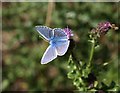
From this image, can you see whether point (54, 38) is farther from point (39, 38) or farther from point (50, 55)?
point (39, 38)

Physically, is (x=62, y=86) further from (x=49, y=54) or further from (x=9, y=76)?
(x=49, y=54)

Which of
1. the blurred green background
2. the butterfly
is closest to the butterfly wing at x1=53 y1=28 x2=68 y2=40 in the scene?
the butterfly

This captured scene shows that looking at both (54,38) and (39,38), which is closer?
(54,38)

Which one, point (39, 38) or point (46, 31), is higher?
point (46, 31)

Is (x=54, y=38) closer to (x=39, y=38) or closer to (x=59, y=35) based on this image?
(x=59, y=35)

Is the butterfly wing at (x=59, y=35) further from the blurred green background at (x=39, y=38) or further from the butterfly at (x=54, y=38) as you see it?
the blurred green background at (x=39, y=38)

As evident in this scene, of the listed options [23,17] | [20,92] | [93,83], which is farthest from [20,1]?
[93,83]

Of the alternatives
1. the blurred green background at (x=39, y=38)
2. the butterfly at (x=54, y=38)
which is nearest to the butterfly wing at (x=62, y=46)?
the butterfly at (x=54, y=38)

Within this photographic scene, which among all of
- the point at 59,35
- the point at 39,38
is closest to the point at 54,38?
the point at 59,35

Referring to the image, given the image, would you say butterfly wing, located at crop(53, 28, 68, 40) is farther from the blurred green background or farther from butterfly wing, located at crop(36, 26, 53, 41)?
the blurred green background
